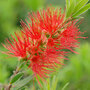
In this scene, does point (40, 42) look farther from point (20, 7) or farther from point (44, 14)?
point (20, 7)

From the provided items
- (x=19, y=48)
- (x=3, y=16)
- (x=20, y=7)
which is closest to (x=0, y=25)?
(x=3, y=16)

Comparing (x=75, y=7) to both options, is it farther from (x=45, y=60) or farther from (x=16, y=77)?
(x=16, y=77)

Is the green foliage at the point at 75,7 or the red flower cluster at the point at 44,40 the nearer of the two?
the green foliage at the point at 75,7

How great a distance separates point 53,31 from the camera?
111 centimetres

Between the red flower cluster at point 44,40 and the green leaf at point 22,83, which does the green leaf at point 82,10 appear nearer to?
the red flower cluster at point 44,40

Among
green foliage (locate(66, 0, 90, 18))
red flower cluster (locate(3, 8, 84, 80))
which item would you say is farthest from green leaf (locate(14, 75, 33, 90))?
green foliage (locate(66, 0, 90, 18))

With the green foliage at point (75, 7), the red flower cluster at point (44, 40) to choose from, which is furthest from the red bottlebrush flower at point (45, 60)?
the green foliage at point (75, 7)

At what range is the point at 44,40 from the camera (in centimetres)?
109

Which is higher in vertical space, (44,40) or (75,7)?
(75,7)

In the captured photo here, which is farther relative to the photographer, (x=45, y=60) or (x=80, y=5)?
(x=45, y=60)

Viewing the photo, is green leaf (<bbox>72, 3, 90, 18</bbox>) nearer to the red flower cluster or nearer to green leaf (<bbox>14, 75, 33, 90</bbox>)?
the red flower cluster

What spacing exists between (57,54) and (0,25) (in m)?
3.12

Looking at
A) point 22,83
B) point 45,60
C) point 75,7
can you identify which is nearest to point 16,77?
point 22,83

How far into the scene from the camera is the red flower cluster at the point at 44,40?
1098mm
